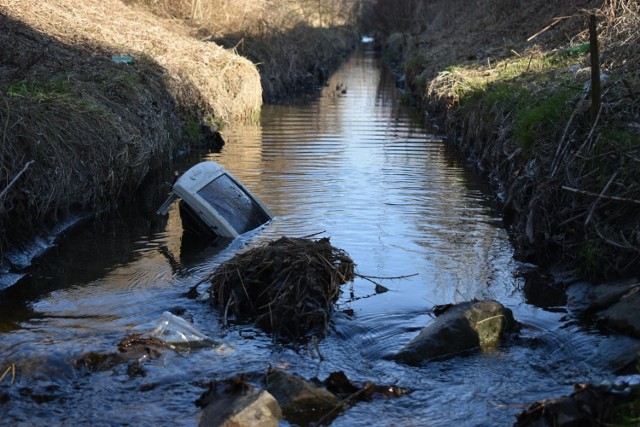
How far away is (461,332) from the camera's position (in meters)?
7.43

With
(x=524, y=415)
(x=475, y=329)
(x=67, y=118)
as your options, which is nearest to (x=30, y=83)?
(x=67, y=118)

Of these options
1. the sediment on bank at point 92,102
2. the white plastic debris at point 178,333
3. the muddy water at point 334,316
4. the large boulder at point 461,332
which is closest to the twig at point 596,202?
the muddy water at point 334,316

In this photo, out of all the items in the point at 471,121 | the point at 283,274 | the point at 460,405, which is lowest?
the point at 460,405

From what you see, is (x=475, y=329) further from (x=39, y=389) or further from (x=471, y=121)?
(x=471, y=121)

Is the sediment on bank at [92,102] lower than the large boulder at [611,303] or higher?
higher

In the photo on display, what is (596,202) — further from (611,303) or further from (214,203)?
(214,203)

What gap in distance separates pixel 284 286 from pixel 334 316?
61cm

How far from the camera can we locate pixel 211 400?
20.9ft

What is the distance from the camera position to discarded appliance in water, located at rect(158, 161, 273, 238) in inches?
434

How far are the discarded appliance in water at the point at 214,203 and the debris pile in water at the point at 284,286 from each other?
254 centimetres

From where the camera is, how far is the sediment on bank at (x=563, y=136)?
29.2 feet

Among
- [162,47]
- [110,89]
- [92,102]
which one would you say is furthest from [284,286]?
[162,47]

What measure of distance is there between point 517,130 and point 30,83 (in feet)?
24.3

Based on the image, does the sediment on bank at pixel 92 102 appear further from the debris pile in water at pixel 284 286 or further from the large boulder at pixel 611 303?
the large boulder at pixel 611 303
